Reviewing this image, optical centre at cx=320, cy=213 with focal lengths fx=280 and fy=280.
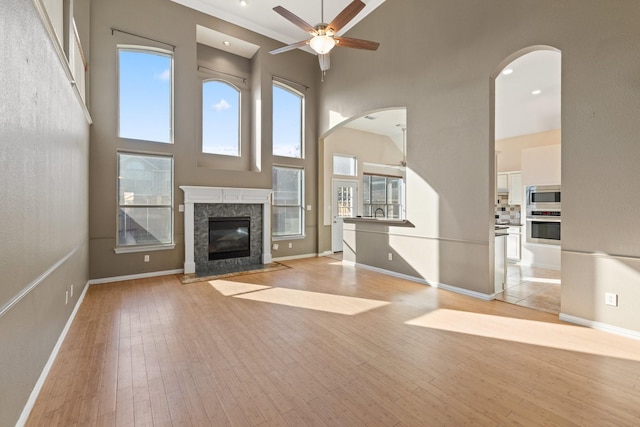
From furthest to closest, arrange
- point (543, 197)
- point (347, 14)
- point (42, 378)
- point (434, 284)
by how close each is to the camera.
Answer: point (543, 197) → point (434, 284) → point (347, 14) → point (42, 378)

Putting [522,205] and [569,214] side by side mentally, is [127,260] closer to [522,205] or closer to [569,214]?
[569,214]

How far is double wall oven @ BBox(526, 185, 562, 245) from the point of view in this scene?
5.89 metres

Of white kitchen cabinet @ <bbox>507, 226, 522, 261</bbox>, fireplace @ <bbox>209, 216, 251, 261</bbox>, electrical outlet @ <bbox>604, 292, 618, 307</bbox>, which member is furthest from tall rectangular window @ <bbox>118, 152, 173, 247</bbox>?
white kitchen cabinet @ <bbox>507, 226, 522, 261</bbox>

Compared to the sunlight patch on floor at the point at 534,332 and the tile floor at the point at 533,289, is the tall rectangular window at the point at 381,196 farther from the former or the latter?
the sunlight patch on floor at the point at 534,332

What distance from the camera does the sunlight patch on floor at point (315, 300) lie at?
11.9 ft

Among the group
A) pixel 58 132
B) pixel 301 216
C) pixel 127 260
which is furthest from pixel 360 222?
pixel 58 132

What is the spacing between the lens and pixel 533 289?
4422 millimetres

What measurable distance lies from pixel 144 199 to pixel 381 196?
22.9 ft

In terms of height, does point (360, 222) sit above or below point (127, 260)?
above

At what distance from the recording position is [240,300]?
3.95 metres

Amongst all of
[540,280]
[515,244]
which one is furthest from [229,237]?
[515,244]

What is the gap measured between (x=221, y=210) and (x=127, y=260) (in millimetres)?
1876

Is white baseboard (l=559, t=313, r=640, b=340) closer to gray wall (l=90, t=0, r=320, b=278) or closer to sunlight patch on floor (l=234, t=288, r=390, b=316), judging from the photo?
sunlight patch on floor (l=234, t=288, r=390, b=316)

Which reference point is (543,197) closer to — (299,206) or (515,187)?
(515,187)
